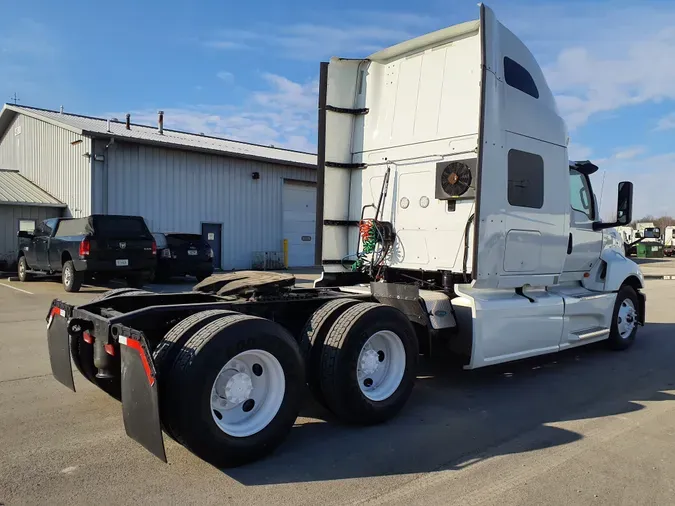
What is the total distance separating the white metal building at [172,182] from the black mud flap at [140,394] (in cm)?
→ 1648

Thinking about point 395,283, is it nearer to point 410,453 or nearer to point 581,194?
point 410,453

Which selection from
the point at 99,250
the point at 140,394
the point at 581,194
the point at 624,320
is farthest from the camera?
the point at 99,250

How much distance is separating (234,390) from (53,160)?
20.8m

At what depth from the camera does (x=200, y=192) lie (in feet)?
69.9

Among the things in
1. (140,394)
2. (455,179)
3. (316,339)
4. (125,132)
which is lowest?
(140,394)

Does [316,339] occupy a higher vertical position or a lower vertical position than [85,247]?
lower

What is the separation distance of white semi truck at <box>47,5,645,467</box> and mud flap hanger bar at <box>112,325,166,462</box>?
1 centimetres

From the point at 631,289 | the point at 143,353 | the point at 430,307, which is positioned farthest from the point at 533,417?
the point at 631,289

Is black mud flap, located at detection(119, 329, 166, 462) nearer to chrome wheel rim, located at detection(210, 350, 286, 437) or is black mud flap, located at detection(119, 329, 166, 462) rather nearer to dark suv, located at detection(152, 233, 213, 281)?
chrome wheel rim, located at detection(210, 350, 286, 437)

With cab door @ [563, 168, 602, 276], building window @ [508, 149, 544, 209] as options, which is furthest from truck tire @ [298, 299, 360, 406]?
cab door @ [563, 168, 602, 276]

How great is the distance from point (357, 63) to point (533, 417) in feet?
15.3

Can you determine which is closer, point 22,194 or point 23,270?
point 23,270

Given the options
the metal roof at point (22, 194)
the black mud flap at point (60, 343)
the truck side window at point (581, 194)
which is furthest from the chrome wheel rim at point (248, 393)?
the metal roof at point (22, 194)

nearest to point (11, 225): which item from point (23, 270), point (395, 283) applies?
point (23, 270)
